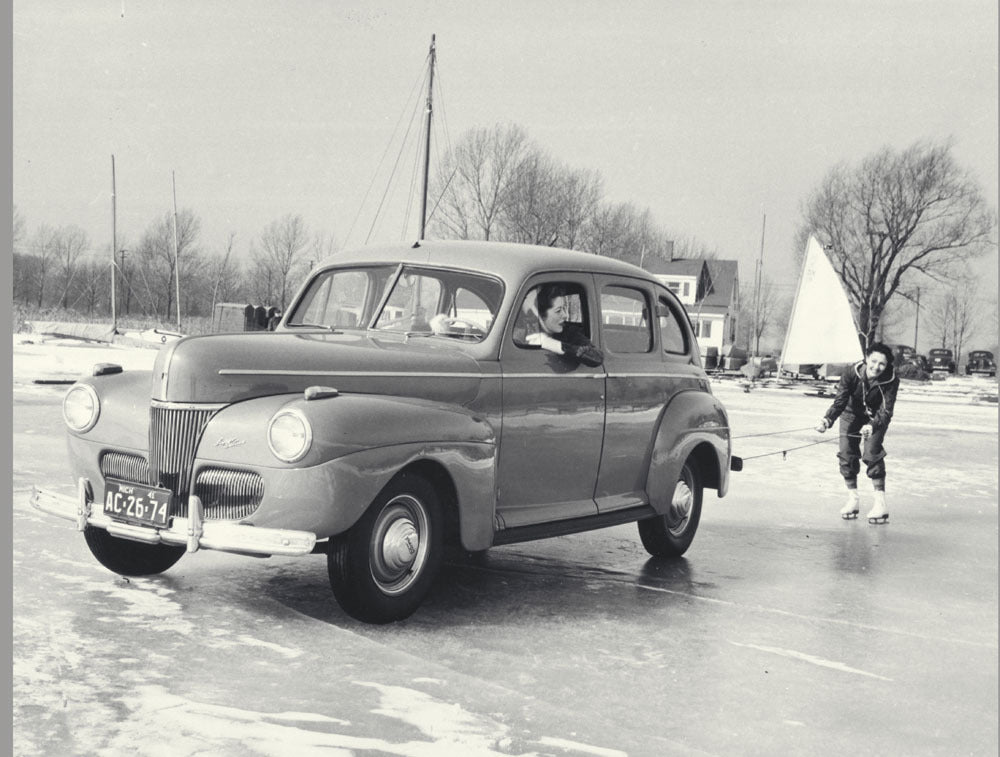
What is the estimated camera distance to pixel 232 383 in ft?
17.2

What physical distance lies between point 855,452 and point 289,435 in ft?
20.2

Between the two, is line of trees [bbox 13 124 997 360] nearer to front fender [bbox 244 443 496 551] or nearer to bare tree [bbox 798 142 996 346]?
bare tree [bbox 798 142 996 346]

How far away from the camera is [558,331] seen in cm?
645

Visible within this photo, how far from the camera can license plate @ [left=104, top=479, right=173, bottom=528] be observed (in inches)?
200

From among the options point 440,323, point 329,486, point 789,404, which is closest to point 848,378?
point 440,323

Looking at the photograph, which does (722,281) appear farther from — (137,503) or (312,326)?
(137,503)

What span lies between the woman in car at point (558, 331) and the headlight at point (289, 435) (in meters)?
1.74

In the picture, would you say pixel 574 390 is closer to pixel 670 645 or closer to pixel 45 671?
pixel 670 645

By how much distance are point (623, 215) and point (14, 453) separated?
5846 cm

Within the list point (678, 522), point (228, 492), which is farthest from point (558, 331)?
point (228, 492)

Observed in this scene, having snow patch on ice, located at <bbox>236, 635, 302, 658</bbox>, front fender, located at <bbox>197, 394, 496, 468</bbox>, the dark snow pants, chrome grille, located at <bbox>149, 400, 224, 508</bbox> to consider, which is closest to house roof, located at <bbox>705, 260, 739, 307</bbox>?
the dark snow pants

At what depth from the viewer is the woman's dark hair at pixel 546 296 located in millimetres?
6418

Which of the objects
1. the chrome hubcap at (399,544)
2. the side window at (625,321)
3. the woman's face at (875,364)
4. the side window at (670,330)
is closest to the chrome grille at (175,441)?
the chrome hubcap at (399,544)

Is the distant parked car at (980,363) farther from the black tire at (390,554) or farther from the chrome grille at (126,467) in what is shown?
the chrome grille at (126,467)
